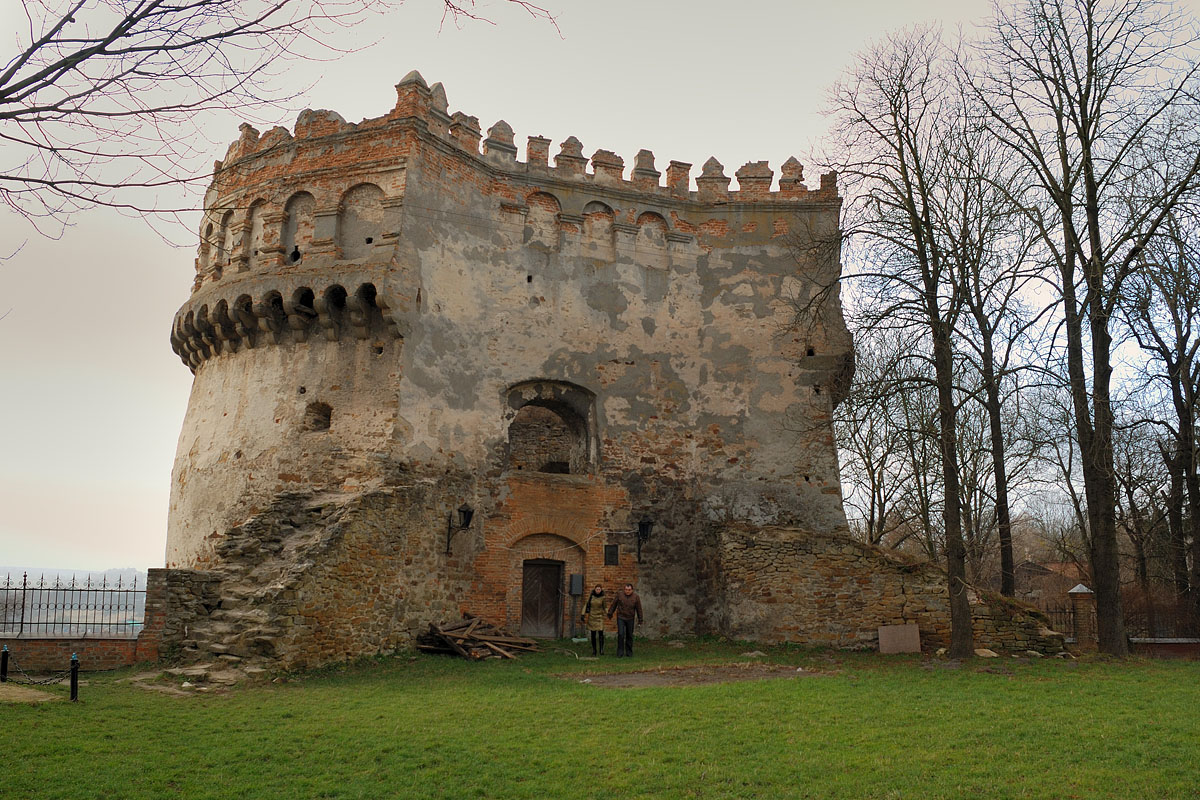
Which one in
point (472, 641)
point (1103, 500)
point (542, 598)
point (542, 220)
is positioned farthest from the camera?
point (542, 220)

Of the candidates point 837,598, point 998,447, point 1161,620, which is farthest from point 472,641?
point 1161,620

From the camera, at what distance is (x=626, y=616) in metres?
16.0

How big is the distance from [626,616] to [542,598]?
3.12 metres

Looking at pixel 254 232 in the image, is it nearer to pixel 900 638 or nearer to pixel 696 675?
pixel 696 675

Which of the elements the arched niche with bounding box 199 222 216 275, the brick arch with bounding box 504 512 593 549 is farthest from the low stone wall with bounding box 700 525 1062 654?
the arched niche with bounding box 199 222 216 275

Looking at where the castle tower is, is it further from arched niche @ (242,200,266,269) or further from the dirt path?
the dirt path

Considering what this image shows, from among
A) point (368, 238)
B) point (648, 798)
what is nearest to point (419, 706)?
point (648, 798)

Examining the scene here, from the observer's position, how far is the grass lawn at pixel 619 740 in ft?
23.3

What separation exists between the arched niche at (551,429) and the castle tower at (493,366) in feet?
0.19

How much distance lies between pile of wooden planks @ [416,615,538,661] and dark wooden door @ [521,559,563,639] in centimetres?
202

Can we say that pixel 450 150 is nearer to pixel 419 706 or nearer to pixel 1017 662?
pixel 419 706

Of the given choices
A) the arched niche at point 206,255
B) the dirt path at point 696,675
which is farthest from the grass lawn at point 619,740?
the arched niche at point 206,255

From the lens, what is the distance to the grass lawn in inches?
280

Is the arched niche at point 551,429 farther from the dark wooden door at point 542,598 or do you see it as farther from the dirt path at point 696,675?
the dirt path at point 696,675
